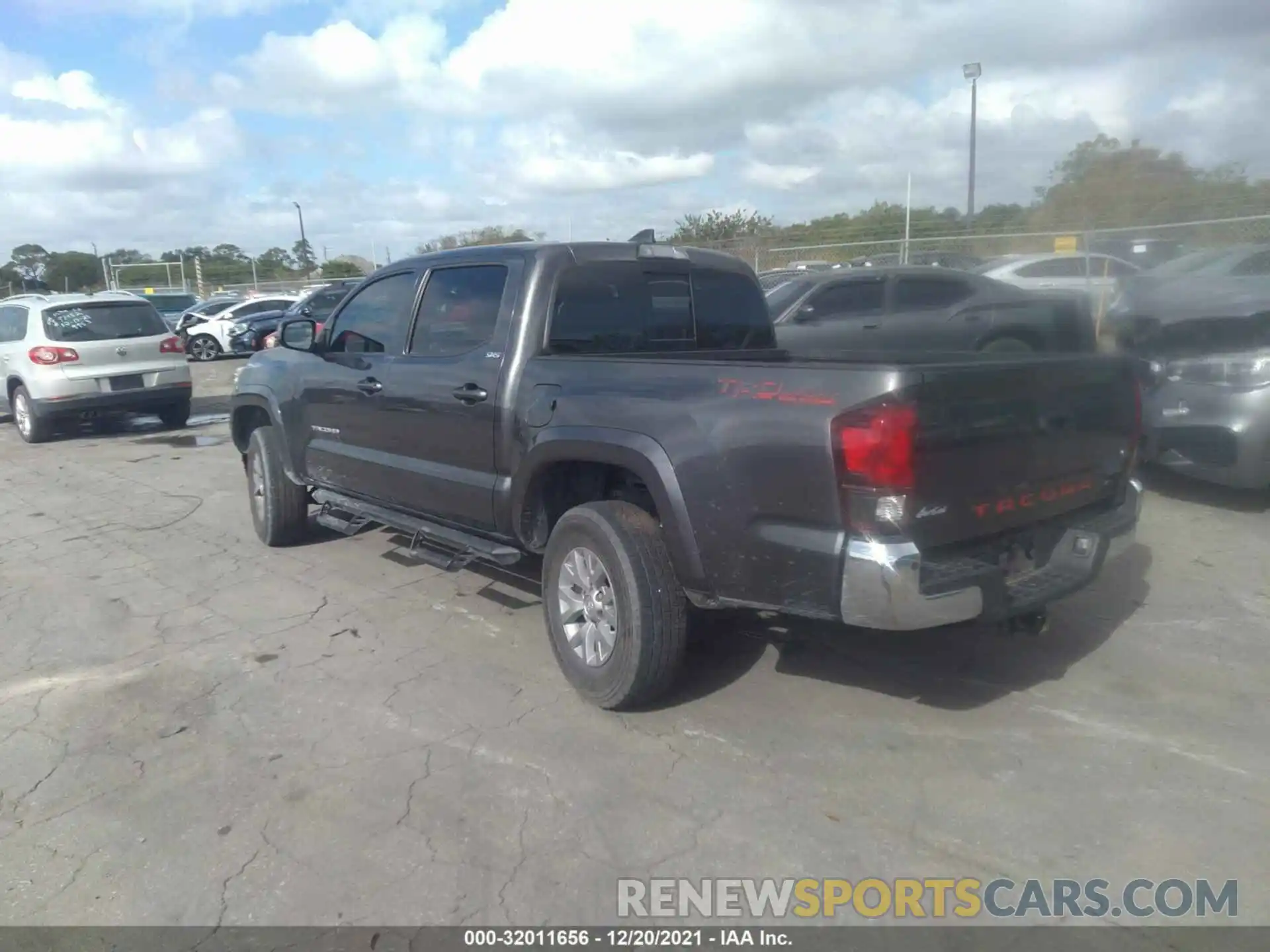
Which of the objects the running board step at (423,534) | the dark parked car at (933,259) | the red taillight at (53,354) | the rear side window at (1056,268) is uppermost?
the dark parked car at (933,259)

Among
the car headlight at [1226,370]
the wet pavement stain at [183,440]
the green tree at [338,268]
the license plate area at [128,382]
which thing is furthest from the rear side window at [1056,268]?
the green tree at [338,268]

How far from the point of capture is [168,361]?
1227 centimetres

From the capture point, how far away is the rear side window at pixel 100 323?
11711mm

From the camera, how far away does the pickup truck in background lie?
3.38m

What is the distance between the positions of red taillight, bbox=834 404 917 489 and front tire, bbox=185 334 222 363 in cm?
2311

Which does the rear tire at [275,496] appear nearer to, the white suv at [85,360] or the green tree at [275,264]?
the white suv at [85,360]

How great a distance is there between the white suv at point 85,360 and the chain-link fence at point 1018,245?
870cm

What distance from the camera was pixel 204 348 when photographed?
23.8 m

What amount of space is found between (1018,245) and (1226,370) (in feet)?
37.4

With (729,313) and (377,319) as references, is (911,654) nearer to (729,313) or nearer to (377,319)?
(729,313)

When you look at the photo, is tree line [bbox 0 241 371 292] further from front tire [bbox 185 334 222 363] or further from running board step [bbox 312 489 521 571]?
running board step [bbox 312 489 521 571]
